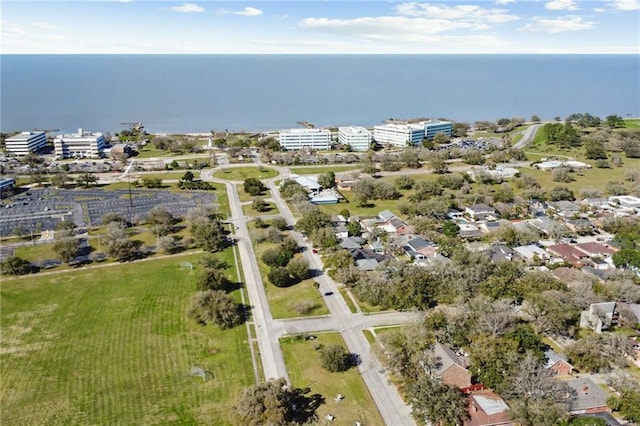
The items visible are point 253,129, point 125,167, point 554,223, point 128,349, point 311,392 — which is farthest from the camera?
point 253,129

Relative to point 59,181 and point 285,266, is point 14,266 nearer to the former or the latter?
point 285,266

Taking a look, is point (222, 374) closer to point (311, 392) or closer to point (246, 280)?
point (311, 392)

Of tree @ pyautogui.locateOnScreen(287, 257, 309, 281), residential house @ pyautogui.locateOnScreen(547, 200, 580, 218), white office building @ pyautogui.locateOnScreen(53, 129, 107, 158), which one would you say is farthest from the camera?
white office building @ pyautogui.locateOnScreen(53, 129, 107, 158)

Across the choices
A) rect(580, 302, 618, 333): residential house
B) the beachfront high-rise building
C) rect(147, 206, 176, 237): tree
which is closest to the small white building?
rect(580, 302, 618, 333): residential house

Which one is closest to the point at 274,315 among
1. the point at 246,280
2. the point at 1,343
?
the point at 246,280

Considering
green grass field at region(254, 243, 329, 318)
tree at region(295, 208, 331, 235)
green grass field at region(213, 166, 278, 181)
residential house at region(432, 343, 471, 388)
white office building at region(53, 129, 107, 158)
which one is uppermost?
white office building at region(53, 129, 107, 158)

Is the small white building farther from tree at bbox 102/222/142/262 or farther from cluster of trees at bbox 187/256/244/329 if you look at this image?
tree at bbox 102/222/142/262

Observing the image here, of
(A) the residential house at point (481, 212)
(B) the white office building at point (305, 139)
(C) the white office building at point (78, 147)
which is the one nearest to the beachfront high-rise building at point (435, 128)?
(B) the white office building at point (305, 139)
